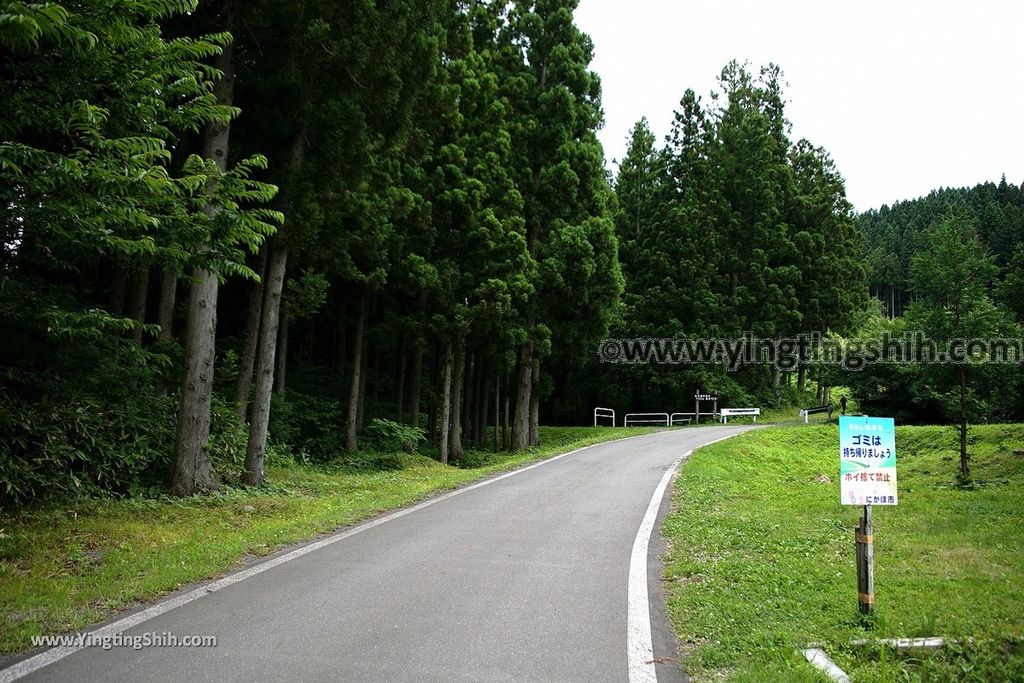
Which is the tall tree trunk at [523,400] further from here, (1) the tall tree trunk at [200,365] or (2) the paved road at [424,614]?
(2) the paved road at [424,614]

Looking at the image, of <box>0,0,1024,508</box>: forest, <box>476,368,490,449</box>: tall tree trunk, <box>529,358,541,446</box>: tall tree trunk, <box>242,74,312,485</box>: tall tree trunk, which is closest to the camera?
<box>0,0,1024,508</box>: forest

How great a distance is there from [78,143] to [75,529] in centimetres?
410

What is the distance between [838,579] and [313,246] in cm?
1067

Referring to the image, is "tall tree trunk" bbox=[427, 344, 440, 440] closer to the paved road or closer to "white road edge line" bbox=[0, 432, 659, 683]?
"white road edge line" bbox=[0, 432, 659, 683]

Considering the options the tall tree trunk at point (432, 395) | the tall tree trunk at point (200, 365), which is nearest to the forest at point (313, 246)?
the tall tree trunk at point (200, 365)

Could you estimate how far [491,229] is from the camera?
17.2 meters

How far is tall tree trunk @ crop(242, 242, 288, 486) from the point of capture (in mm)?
10938

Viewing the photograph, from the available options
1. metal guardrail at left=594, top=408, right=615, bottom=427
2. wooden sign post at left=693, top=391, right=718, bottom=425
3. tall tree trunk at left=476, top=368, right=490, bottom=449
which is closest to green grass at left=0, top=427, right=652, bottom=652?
tall tree trunk at left=476, top=368, right=490, bottom=449

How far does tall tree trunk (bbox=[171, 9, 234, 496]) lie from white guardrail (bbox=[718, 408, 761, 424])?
26.6 metres

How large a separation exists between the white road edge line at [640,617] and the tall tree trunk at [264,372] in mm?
6639

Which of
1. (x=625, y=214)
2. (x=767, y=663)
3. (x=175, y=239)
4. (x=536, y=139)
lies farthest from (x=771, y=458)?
(x=625, y=214)

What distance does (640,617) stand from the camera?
4.83m

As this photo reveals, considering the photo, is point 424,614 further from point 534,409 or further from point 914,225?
point 914,225

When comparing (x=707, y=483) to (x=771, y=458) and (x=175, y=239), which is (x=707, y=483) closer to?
(x=771, y=458)
